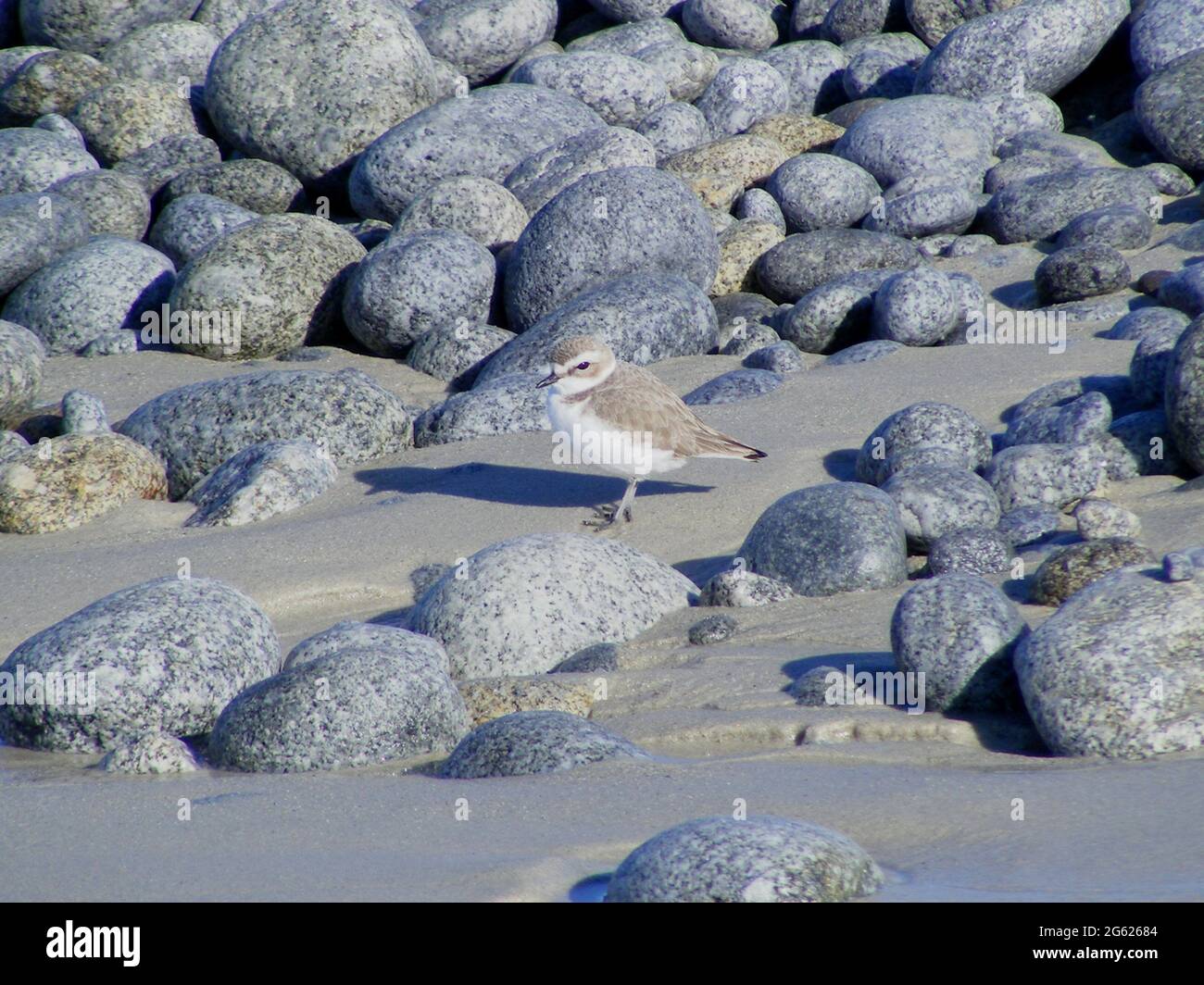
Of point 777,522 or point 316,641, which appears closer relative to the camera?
point 316,641

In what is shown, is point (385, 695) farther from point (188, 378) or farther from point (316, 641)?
point (188, 378)

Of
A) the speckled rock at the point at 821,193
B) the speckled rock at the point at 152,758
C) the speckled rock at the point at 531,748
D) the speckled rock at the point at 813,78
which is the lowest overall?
the speckled rock at the point at 152,758

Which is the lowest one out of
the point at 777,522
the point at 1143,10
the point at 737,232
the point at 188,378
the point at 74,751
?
Answer: the point at 74,751

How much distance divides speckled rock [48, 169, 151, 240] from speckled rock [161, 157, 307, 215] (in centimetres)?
44

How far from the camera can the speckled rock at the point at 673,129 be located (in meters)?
15.9

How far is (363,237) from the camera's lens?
14445 mm

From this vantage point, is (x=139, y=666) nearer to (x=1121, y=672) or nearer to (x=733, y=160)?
(x=1121, y=672)

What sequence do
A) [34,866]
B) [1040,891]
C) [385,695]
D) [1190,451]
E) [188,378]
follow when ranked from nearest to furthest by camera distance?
1. [1040,891]
2. [34,866]
3. [385,695]
4. [1190,451]
5. [188,378]

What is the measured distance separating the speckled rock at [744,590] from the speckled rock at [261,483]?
3215mm

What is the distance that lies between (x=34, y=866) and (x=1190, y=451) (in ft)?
21.6

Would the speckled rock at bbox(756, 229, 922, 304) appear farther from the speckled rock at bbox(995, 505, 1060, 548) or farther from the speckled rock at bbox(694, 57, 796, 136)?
the speckled rock at bbox(995, 505, 1060, 548)

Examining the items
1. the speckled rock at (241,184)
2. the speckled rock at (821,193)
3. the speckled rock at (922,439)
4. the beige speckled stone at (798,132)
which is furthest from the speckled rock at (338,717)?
the beige speckled stone at (798,132)

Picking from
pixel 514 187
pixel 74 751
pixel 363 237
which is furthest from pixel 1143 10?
pixel 74 751

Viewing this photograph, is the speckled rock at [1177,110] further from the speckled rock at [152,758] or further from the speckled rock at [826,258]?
the speckled rock at [152,758]
